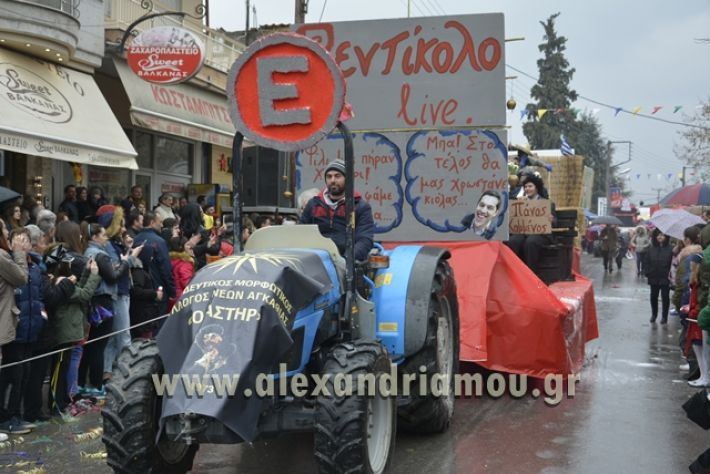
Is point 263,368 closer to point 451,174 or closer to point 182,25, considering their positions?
point 451,174

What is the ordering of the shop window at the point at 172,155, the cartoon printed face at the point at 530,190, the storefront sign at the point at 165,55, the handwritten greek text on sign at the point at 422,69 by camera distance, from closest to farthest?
the handwritten greek text on sign at the point at 422,69 → the cartoon printed face at the point at 530,190 → the storefront sign at the point at 165,55 → the shop window at the point at 172,155

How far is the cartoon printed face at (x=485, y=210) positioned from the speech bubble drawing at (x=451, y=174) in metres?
0.06

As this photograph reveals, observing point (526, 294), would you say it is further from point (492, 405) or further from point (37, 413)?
point (37, 413)

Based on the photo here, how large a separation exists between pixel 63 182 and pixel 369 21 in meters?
7.54

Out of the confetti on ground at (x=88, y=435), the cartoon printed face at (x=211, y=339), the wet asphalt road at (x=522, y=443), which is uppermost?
the cartoon printed face at (x=211, y=339)

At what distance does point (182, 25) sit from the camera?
17109 mm

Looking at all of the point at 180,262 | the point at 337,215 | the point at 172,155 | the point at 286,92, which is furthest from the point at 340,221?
the point at 172,155

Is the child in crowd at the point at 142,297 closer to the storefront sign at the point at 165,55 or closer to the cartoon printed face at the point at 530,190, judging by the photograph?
the cartoon printed face at the point at 530,190

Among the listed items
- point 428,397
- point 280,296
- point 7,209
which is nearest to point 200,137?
point 7,209

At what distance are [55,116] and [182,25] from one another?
598 cm

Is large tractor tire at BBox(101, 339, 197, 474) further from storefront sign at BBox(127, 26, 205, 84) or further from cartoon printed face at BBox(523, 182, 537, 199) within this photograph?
storefront sign at BBox(127, 26, 205, 84)

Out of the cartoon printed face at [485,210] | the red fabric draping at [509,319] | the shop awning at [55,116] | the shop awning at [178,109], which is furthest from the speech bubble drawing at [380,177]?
the shop awning at [178,109]

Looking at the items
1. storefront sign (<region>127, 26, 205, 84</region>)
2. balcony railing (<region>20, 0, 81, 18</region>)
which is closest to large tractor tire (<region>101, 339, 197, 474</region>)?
balcony railing (<region>20, 0, 81, 18</region>)

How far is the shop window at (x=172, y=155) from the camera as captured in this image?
17438mm
